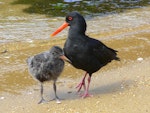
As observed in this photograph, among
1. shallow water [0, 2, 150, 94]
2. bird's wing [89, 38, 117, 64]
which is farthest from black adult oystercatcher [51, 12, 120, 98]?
shallow water [0, 2, 150, 94]

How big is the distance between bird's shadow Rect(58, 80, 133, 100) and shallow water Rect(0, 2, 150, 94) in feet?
2.28

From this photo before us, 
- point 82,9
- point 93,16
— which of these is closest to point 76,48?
point 93,16

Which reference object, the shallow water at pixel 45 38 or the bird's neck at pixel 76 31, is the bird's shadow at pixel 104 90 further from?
the bird's neck at pixel 76 31

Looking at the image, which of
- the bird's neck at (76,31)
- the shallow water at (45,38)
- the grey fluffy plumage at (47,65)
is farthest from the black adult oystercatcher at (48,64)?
the shallow water at (45,38)

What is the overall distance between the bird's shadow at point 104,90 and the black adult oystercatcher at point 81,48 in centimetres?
20

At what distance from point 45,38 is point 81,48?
446cm

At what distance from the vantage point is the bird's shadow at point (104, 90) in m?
6.66

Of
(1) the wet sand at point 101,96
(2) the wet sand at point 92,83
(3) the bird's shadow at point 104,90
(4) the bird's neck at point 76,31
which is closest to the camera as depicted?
(1) the wet sand at point 101,96

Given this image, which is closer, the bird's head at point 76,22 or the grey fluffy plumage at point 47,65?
the grey fluffy plumage at point 47,65

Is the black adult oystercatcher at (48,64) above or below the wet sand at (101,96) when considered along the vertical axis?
above

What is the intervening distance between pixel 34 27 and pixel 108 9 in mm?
3664

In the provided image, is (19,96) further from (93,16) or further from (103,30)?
(93,16)

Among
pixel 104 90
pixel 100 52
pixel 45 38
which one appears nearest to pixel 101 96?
pixel 104 90

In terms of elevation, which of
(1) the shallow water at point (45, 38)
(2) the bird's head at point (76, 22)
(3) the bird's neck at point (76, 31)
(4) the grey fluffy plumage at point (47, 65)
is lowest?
(1) the shallow water at point (45, 38)
